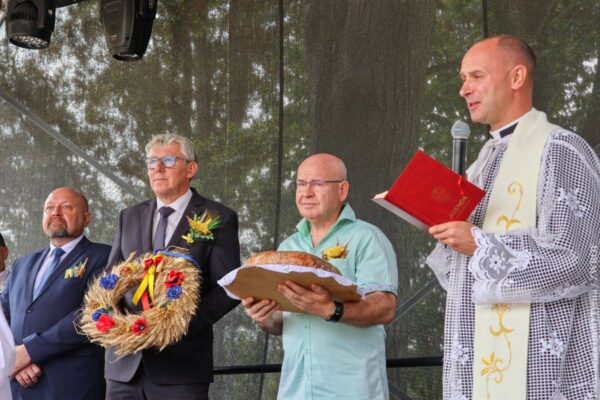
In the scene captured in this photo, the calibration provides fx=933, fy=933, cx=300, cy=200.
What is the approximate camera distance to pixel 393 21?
14.6ft

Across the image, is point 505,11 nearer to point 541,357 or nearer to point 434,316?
point 434,316

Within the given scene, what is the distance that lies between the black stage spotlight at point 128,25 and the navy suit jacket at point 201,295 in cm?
148

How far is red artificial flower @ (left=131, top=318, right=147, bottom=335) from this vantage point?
11.6ft

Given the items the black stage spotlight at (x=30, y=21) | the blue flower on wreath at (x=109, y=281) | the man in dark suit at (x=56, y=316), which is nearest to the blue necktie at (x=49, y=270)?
the man in dark suit at (x=56, y=316)

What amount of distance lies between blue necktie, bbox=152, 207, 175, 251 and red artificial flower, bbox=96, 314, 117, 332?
0.44m

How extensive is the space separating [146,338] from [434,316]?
1361mm

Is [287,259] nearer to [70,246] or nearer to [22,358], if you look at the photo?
[22,358]

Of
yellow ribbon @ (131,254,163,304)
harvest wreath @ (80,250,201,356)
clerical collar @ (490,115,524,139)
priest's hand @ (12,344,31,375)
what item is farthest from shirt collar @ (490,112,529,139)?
priest's hand @ (12,344,31,375)

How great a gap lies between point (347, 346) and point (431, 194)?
0.98 meters

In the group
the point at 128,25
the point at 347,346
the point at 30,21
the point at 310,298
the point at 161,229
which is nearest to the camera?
the point at 310,298

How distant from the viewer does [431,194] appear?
259 cm

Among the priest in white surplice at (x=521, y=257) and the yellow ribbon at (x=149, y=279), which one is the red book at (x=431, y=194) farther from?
the yellow ribbon at (x=149, y=279)

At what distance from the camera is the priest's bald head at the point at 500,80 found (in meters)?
2.74

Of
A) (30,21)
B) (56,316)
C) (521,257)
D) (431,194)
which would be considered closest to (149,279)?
(56,316)
